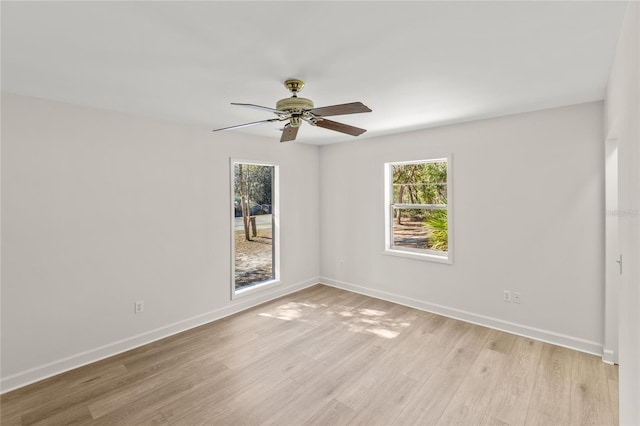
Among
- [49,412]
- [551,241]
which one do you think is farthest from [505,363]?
[49,412]

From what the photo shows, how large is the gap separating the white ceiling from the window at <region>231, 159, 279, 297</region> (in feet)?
5.07

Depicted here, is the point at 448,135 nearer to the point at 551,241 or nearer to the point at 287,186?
the point at 551,241

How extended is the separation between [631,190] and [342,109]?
1.55 meters

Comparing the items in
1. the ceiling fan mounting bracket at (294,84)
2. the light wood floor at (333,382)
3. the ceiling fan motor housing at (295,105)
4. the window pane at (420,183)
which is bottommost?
the light wood floor at (333,382)

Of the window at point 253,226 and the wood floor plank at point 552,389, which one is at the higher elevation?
the window at point 253,226

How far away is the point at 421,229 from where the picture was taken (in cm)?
425

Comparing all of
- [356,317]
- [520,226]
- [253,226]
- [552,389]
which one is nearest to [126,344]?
[253,226]

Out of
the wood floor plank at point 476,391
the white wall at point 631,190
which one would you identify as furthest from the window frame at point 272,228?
the white wall at point 631,190

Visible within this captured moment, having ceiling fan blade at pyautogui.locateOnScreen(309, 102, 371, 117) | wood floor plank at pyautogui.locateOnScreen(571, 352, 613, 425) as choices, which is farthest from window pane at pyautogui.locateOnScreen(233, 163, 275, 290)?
wood floor plank at pyautogui.locateOnScreen(571, 352, 613, 425)

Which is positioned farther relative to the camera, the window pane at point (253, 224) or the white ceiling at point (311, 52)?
the window pane at point (253, 224)

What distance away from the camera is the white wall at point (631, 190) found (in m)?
1.27

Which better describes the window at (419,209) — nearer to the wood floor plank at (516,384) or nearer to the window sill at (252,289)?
the wood floor plank at (516,384)

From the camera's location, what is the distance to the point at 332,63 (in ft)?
6.48

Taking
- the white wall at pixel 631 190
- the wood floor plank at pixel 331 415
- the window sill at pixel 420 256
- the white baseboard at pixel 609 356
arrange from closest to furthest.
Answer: the white wall at pixel 631 190
the wood floor plank at pixel 331 415
the white baseboard at pixel 609 356
the window sill at pixel 420 256
